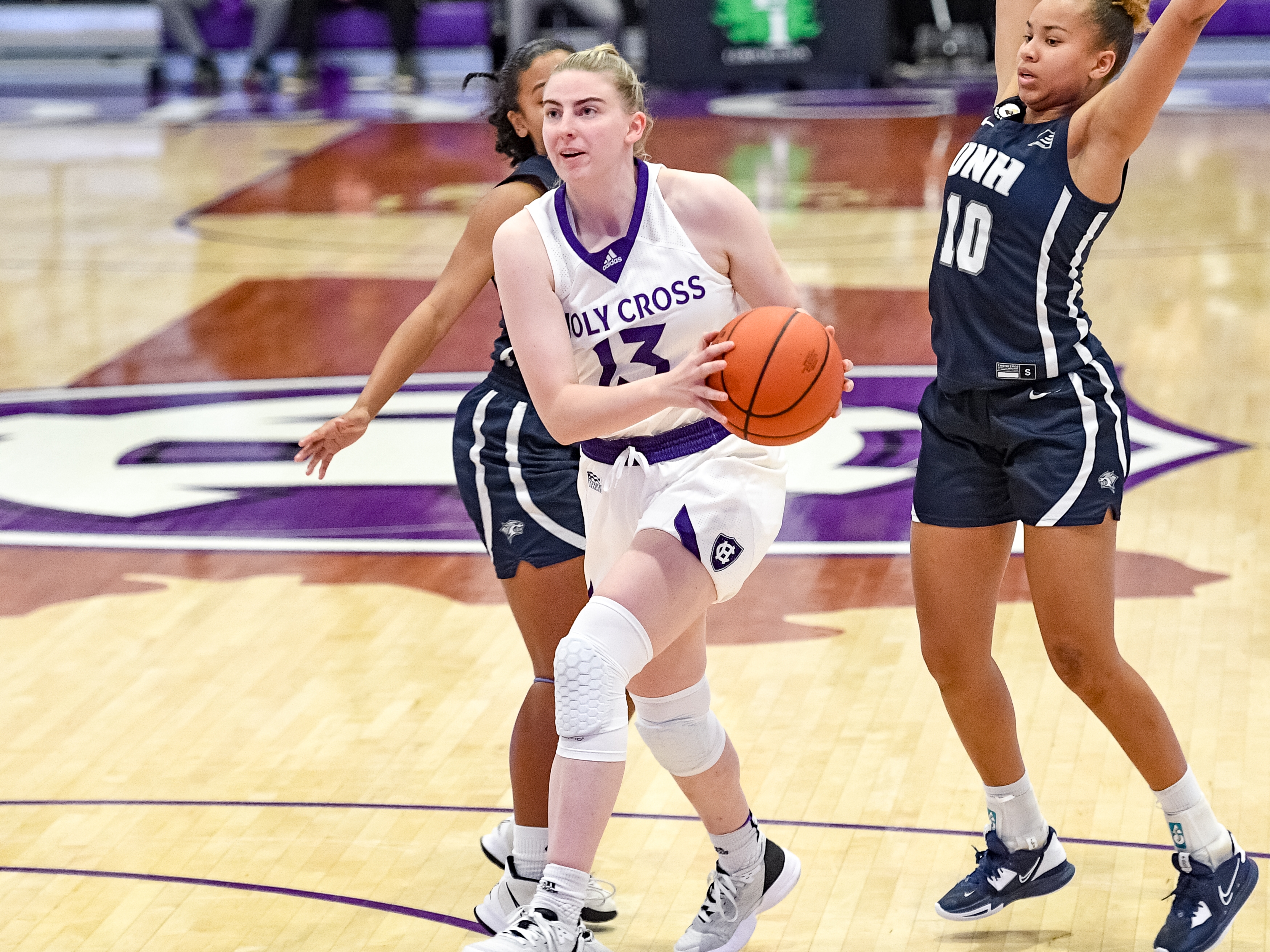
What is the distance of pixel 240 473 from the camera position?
270 inches

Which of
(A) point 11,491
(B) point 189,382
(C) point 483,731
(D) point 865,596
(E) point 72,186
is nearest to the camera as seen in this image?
(C) point 483,731

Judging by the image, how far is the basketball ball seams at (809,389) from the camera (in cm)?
307

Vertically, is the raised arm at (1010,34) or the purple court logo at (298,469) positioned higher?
the raised arm at (1010,34)

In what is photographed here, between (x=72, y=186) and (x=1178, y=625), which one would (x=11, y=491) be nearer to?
(x=1178, y=625)

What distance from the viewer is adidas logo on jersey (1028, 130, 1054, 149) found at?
3346mm

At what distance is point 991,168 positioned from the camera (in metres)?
3.39

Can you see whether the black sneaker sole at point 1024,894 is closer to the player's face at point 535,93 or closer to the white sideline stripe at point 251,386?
the player's face at point 535,93

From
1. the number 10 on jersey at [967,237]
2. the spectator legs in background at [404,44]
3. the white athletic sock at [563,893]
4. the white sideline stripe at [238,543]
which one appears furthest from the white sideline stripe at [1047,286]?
the spectator legs in background at [404,44]

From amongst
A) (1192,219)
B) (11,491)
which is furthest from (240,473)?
(1192,219)

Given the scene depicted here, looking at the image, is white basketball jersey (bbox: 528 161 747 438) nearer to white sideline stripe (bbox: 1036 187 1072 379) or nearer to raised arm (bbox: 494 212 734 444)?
raised arm (bbox: 494 212 734 444)

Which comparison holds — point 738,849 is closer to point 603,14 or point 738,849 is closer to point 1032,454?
point 1032,454

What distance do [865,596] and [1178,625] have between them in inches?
37.1

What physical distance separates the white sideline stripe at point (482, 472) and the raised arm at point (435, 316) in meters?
0.16

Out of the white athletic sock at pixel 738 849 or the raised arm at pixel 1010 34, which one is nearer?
the white athletic sock at pixel 738 849
